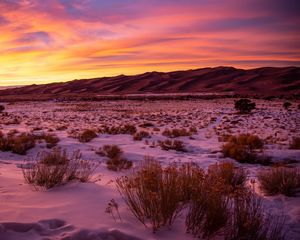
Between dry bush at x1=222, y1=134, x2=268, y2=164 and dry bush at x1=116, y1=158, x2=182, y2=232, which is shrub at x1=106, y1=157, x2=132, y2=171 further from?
dry bush at x1=116, y1=158, x2=182, y2=232

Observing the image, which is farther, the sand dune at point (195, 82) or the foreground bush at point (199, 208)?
the sand dune at point (195, 82)

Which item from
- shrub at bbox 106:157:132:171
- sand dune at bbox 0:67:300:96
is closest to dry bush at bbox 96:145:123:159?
shrub at bbox 106:157:132:171

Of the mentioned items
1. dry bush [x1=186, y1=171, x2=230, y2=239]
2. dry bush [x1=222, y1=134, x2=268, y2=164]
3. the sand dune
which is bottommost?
dry bush [x1=222, y1=134, x2=268, y2=164]

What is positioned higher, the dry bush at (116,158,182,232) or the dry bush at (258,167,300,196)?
the dry bush at (116,158,182,232)

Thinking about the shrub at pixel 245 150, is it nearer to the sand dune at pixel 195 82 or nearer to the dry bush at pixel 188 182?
the dry bush at pixel 188 182

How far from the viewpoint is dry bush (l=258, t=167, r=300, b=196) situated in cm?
511

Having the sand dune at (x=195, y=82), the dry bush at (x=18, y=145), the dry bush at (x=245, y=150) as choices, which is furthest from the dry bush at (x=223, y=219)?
the sand dune at (x=195, y=82)

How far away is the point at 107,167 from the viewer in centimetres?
738

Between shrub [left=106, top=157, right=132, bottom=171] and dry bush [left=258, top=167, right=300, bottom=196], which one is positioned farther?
shrub [left=106, top=157, right=132, bottom=171]

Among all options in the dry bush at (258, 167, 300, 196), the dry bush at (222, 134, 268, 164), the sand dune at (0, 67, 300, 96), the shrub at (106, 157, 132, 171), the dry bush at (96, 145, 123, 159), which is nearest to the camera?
the dry bush at (258, 167, 300, 196)

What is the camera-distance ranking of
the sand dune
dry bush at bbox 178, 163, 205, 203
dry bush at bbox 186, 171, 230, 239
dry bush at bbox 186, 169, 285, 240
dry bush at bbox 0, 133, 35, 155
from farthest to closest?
the sand dune → dry bush at bbox 0, 133, 35, 155 → dry bush at bbox 178, 163, 205, 203 → dry bush at bbox 186, 171, 230, 239 → dry bush at bbox 186, 169, 285, 240

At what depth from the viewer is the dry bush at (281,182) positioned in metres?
5.11

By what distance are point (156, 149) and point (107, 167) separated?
3136 millimetres

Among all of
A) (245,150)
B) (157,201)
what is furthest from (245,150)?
(157,201)
